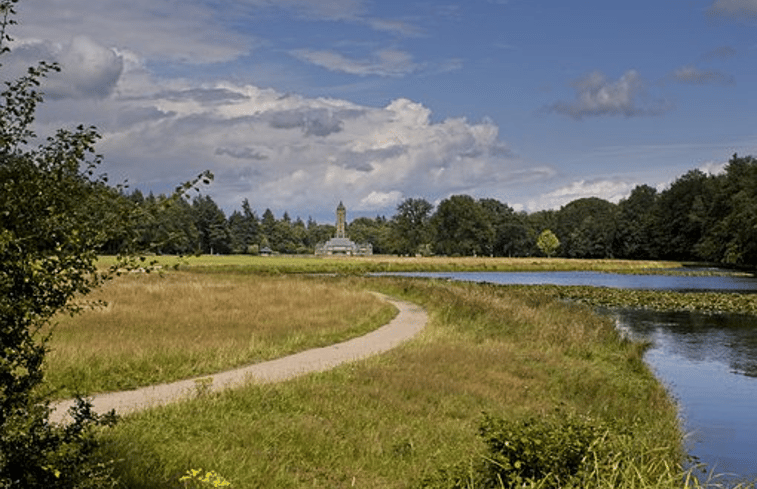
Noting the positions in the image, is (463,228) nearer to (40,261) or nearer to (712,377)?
(712,377)

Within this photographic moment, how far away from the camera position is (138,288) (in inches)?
1496

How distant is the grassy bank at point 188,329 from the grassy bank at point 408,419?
250 cm

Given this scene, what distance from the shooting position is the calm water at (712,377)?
15.7 meters

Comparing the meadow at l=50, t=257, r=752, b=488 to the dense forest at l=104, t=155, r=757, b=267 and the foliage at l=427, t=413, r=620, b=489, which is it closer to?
the foliage at l=427, t=413, r=620, b=489

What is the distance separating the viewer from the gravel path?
44.0ft

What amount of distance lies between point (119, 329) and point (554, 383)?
45.0ft

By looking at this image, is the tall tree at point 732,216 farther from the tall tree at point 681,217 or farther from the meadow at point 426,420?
the meadow at point 426,420

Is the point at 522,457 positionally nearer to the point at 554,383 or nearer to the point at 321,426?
the point at 321,426

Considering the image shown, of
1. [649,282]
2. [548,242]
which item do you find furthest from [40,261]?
[548,242]

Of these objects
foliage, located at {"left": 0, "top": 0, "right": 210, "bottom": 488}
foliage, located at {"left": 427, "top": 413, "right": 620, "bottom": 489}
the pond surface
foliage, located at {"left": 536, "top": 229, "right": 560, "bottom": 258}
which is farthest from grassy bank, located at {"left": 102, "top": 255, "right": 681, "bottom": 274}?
foliage, located at {"left": 0, "top": 0, "right": 210, "bottom": 488}

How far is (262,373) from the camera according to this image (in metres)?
17.1

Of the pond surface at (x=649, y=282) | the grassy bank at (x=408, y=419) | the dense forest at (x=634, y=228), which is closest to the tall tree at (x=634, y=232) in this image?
the dense forest at (x=634, y=228)

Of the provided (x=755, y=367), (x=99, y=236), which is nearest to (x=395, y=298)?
(x=755, y=367)

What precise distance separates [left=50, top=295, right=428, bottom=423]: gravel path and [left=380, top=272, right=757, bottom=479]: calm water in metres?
8.82
